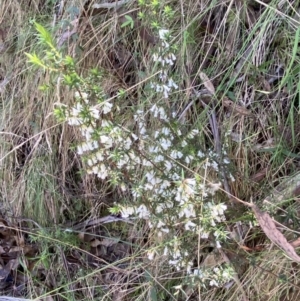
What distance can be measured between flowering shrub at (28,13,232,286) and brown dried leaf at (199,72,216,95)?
0.12m

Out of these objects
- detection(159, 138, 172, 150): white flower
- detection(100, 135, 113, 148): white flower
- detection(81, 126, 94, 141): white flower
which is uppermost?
detection(81, 126, 94, 141): white flower

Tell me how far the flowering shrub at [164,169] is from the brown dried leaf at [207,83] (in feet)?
0.40

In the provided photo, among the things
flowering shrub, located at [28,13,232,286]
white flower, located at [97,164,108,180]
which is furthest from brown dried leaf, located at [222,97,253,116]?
white flower, located at [97,164,108,180]

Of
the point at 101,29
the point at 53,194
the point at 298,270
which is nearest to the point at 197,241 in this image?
the point at 298,270

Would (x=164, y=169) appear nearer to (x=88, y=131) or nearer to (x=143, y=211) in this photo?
(x=143, y=211)

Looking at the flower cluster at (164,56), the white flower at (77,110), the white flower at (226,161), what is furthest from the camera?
the white flower at (226,161)

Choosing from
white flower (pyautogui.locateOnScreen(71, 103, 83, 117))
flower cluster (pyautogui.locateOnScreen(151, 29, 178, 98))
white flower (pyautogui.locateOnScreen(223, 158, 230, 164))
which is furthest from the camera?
white flower (pyautogui.locateOnScreen(223, 158, 230, 164))

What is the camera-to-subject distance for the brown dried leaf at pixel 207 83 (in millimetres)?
1305

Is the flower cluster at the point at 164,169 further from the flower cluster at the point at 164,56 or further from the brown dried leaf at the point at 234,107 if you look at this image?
the brown dried leaf at the point at 234,107

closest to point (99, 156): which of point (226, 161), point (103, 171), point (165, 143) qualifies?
point (103, 171)

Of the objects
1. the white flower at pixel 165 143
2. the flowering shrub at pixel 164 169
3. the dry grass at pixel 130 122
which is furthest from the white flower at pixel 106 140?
the dry grass at pixel 130 122

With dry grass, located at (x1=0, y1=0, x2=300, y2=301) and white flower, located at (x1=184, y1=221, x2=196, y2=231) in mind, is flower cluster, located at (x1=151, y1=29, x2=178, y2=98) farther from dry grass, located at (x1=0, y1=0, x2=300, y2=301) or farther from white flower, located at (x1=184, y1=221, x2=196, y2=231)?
white flower, located at (x1=184, y1=221, x2=196, y2=231)

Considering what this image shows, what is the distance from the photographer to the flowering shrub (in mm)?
1031

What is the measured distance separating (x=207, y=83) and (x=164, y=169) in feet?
0.94
